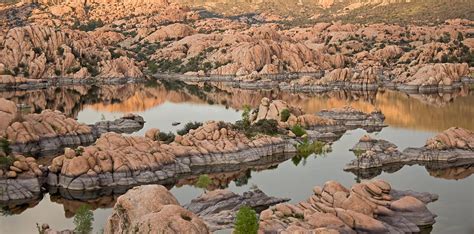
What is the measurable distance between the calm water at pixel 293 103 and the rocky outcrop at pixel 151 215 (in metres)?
11.8

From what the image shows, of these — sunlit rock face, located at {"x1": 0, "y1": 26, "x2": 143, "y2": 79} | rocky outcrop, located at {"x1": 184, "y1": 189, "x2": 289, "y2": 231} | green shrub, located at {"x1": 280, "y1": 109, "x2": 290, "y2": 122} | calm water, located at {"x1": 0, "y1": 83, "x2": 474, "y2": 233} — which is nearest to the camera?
rocky outcrop, located at {"x1": 184, "y1": 189, "x2": 289, "y2": 231}

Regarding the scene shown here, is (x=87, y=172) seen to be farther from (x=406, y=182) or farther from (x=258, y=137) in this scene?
(x=406, y=182)

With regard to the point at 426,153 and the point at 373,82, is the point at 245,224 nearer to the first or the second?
the point at 426,153

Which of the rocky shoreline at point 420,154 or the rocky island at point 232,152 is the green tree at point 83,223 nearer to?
the rocky island at point 232,152

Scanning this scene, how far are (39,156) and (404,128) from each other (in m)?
47.8

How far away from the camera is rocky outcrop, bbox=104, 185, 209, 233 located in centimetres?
2483

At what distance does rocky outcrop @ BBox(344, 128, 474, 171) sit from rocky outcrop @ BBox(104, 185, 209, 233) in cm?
3189

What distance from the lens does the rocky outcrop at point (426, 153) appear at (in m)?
57.7

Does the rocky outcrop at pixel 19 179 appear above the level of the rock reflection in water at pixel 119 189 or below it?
above

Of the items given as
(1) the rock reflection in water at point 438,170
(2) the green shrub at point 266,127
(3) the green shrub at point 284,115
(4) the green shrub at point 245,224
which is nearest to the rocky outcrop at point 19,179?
(4) the green shrub at point 245,224

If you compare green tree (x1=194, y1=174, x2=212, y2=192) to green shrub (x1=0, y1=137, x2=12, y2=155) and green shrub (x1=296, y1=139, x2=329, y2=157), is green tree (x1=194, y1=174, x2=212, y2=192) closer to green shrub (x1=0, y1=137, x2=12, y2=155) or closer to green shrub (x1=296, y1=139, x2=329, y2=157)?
green shrub (x1=296, y1=139, x2=329, y2=157)

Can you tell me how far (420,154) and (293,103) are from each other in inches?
1876

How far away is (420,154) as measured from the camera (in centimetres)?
6044

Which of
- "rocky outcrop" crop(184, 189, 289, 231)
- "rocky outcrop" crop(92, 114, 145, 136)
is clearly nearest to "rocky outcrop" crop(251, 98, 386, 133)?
"rocky outcrop" crop(92, 114, 145, 136)
